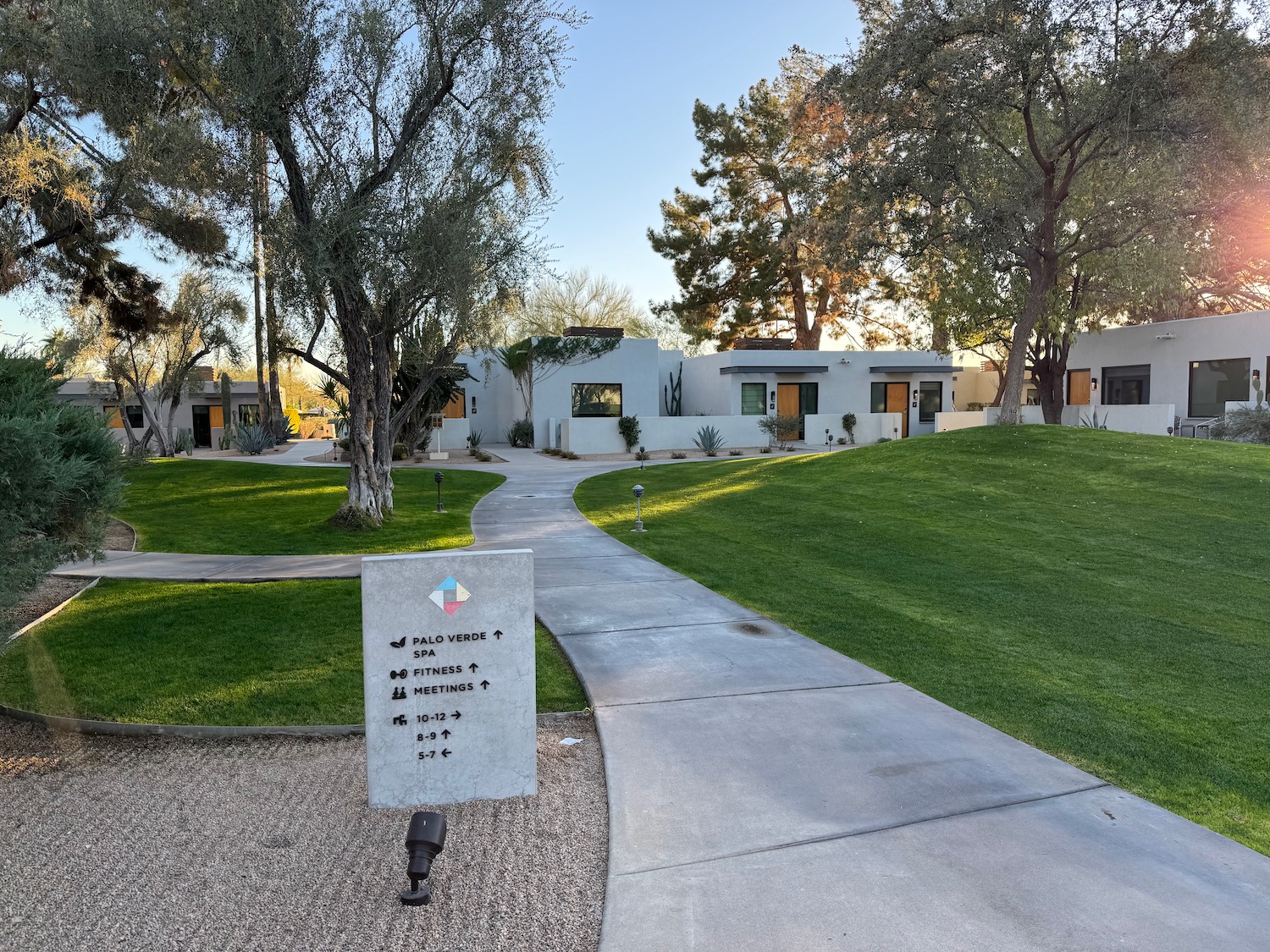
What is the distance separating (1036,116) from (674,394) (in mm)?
18494

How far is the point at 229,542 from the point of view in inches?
428

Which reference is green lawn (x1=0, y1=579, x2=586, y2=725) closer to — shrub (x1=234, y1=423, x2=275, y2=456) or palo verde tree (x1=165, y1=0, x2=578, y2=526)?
palo verde tree (x1=165, y1=0, x2=578, y2=526)

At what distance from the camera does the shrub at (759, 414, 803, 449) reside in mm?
28203

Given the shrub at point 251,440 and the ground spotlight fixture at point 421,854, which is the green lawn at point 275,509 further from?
the shrub at point 251,440

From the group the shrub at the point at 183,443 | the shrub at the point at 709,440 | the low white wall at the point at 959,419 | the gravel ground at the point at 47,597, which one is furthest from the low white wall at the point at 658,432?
the gravel ground at the point at 47,597

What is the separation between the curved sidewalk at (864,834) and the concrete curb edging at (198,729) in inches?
42.3

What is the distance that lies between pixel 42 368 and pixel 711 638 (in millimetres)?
4940

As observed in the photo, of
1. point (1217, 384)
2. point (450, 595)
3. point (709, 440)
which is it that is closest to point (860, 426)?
point (709, 440)

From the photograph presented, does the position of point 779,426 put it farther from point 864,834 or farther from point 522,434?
point 864,834

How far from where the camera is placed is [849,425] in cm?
3012

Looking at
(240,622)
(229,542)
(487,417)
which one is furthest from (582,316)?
(240,622)

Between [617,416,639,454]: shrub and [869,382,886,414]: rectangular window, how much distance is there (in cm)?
1039

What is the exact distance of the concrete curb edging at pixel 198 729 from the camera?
4.70m

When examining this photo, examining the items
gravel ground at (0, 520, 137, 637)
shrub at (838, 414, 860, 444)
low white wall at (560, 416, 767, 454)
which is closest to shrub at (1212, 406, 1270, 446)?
shrub at (838, 414, 860, 444)
